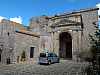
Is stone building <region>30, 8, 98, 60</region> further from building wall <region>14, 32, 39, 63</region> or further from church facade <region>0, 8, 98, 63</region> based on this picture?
building wall <region>14, 32, 39, 63</region>

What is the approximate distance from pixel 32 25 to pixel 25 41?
13.4 meters

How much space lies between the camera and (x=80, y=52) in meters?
32.2

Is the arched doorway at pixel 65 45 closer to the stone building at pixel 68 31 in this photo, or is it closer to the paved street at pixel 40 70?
the stone building at pixel 68 31

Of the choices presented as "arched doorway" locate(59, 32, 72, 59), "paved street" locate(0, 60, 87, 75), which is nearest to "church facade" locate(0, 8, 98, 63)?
"arched doorway" locate(59, 32, 72, 59)

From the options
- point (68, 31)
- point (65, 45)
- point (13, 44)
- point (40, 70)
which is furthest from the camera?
point (65, 45)

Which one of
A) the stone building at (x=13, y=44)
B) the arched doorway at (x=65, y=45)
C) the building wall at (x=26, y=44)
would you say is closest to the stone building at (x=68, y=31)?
the arched doorway at (x=65, y=45)

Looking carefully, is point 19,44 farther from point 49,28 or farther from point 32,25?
point 32,25

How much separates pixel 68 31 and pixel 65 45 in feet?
15.4

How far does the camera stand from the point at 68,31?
34.1 meters

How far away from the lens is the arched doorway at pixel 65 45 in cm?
3647

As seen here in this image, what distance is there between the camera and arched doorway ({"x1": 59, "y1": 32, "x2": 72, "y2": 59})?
36469 millimetres

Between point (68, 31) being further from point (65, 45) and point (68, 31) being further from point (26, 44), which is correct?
point (26, 44)

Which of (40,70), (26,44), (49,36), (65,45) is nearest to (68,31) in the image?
(49,36)

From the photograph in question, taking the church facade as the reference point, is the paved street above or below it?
below
